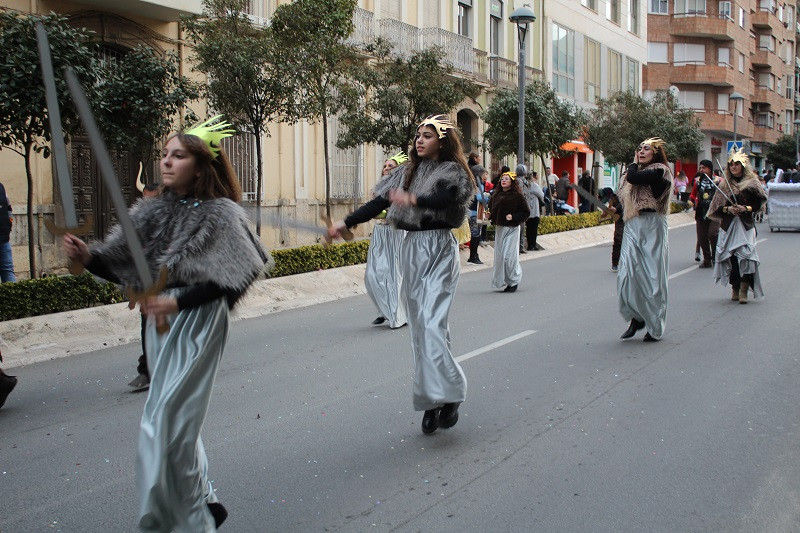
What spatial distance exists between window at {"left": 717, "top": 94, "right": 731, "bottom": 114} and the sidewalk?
4960cm

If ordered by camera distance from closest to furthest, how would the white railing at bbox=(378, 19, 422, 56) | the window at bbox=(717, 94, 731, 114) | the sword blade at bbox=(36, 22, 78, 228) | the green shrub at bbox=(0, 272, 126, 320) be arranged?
the sword blade at bbox=(36, 22, 78, 228)
the green shrub at bbox=(0, 272, 126, 320)
the white railing at bbox=(378, 19, 422, 56)
the window at bbox=(717, 94, 731, 114)

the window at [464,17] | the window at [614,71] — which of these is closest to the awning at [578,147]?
the window at [614,71]

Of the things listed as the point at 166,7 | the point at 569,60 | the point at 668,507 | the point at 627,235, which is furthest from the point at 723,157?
the point at 668,507

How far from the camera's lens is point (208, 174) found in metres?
3.90

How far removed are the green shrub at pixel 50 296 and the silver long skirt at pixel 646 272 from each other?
16.8 ft

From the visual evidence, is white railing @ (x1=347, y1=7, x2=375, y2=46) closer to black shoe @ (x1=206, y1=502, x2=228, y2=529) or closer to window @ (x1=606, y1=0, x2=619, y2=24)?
black shoe @ (x1=206, y1=502, x2=228, y2=529)

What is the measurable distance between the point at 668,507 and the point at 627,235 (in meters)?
4.84

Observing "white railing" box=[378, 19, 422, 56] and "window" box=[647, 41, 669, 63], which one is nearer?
"white railing" box=[378, 19, 422, 56]

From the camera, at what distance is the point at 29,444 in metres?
5.69

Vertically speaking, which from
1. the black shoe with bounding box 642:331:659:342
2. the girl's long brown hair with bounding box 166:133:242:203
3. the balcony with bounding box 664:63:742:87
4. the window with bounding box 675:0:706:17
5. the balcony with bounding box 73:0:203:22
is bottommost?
the black shoe with bounding box 642:331:659:342

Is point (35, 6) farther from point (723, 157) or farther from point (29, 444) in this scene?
point (723, 157)

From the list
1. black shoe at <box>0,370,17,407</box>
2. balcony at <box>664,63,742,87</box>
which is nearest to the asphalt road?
black shoe at <box>0,370,17,407</box>

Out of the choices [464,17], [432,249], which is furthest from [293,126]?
[432,249]

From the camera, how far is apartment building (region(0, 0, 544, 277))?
51.3ft
